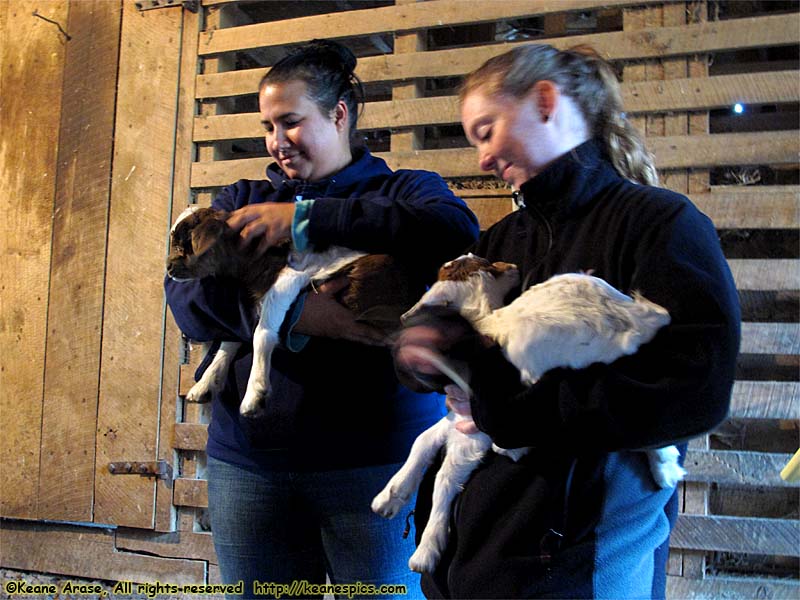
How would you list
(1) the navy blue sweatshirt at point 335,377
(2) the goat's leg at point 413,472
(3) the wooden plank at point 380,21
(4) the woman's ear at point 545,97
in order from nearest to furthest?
(4) the woman's ear at point 545,97 < (2) the goat's leg at point 413,472 < (1) the navy blue sweatshirt at point 335,377 < (3) the wooden plank at point 380,21

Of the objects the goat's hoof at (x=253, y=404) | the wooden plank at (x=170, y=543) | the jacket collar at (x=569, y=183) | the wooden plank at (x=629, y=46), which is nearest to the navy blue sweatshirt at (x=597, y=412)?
the jacket collar at (x=569, y=183)

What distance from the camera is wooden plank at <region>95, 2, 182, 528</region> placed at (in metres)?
3.40

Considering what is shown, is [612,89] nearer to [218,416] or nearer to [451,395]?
[451,395]

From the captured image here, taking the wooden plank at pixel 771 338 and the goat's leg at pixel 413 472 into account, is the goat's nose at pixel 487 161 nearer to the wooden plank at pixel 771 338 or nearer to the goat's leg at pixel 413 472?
the goat's leg at pixel 413 472

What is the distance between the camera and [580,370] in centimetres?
113

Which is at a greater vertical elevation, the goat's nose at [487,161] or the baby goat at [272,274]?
the goat's nose at [487,161]

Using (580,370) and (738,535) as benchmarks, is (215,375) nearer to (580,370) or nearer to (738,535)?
(580,370)

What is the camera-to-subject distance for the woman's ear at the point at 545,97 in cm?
130

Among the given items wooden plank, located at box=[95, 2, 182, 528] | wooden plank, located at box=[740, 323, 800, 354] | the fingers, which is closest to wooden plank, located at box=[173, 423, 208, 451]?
wooden plank, located at box=[95, 2, 182, 528]

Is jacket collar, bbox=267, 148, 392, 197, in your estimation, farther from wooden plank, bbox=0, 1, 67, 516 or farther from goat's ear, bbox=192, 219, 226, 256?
wooden plank, bbox=0, 1, 67, 516

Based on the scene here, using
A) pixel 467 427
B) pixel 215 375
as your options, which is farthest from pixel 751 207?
pixel 215 375

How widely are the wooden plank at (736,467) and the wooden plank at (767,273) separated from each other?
615 mm

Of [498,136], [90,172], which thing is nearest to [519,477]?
[498,136]

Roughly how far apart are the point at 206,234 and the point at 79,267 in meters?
2.25
